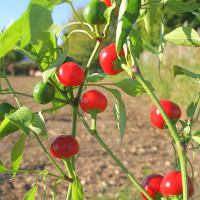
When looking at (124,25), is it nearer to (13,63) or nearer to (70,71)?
(70,71)

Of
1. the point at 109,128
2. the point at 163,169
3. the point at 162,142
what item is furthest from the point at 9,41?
the point at 109,128

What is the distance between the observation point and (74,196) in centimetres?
45

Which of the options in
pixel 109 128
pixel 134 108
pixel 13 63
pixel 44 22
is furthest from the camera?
pixel 13 63

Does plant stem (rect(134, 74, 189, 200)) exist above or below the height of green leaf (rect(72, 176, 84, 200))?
above

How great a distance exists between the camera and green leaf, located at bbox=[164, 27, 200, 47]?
15.3 inches

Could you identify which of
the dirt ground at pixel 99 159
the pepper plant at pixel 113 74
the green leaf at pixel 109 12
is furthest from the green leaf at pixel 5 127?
Answer: the dirt ground at pixel 99 159

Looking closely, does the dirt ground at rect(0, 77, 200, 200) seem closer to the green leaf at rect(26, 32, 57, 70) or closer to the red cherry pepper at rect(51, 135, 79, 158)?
the red cherry pepper at rect(51, 135, 79, 158)

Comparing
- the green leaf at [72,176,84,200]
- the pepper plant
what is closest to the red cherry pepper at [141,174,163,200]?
the pepper plant

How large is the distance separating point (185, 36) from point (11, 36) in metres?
0.25

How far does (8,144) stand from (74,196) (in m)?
2.10

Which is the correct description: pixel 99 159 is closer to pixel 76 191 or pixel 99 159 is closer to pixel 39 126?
pixel 76 191

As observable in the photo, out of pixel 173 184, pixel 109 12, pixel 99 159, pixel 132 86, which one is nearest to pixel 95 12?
pixel 109 12

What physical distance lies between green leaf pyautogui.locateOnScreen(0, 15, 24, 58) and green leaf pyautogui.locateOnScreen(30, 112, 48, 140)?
0.13 meters

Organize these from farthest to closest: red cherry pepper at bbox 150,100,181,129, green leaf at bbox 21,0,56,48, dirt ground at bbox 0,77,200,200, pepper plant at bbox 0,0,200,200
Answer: dirt ground at bbox 0,77,200,200 < red cherry pepper at bbox 150,100,181,129 < pepper plant at bbox 0,0,200,200 < green leaf at bbox 21,0,56,48
